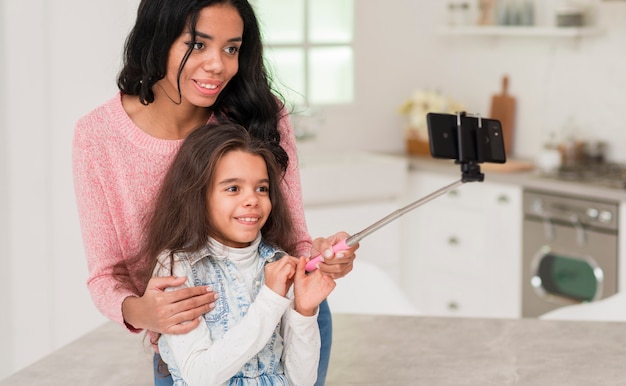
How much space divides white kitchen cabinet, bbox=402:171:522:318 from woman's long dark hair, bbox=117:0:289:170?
2.58 meters

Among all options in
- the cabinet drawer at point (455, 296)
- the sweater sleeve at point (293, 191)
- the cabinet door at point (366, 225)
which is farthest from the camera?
the cabinet drawer at point (455, 296)

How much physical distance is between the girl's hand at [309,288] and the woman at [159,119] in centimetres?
4

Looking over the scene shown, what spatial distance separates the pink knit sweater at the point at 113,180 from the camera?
160 centimetres

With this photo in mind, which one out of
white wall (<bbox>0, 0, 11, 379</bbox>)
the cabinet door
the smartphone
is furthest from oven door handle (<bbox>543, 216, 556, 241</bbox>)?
the smartphone

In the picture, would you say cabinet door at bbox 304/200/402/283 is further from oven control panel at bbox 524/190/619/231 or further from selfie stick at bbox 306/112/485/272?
selfie stick at bbox 306/112/485/272

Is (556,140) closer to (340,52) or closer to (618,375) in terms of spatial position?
(340,52)

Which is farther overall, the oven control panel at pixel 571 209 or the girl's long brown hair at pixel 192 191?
the oven control panel at pixel 571 209

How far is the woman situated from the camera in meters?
1.51

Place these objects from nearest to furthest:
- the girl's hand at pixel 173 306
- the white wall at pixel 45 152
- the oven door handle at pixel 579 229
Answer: the girl's hand at pixel 173 306, the white wall at pixel 45 152, the oven door handle at pixel 579 229

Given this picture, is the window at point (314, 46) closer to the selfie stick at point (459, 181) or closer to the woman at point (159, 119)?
the woman at point (159, 119)

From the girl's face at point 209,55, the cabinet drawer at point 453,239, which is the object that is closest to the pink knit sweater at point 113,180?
the girl's face at point 209,55

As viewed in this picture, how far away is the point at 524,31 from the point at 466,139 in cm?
320

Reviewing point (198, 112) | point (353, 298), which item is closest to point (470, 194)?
point (353, 298)

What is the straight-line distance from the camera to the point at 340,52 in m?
4.90
